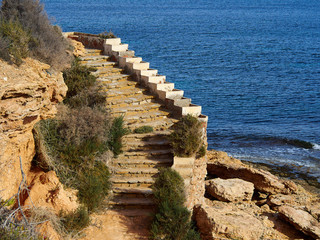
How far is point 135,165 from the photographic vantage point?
14.9 metres

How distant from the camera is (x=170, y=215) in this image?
12.0 metres

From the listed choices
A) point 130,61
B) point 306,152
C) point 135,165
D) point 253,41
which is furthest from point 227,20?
point 135,165

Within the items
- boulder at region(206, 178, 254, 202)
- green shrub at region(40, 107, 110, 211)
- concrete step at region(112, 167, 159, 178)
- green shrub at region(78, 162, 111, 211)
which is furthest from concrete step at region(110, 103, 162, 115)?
boulder at region(206, 178, 254, 202)

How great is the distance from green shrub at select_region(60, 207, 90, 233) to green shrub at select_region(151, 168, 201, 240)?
1.93 m

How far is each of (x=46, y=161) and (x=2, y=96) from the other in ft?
9.70

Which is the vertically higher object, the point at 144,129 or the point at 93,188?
the point at 144,129

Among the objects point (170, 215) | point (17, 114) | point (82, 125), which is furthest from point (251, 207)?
point (17, 114)

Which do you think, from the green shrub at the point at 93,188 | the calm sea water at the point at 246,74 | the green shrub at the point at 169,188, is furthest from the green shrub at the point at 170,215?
the calm sea water at the point at 246,74

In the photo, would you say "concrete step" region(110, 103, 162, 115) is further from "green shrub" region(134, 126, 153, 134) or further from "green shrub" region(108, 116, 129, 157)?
"green shrub" region(108, 116, 129, 157)

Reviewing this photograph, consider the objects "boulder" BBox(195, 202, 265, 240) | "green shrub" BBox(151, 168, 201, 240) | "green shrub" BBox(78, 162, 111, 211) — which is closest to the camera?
"green shrub" BBox(151, 168, 201, 240)

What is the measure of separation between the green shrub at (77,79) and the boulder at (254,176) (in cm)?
805

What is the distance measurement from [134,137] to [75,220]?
5036 millimetres

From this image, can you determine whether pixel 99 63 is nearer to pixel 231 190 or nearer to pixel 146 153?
pixel 146 153

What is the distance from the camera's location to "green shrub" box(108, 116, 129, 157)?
15023 mm
